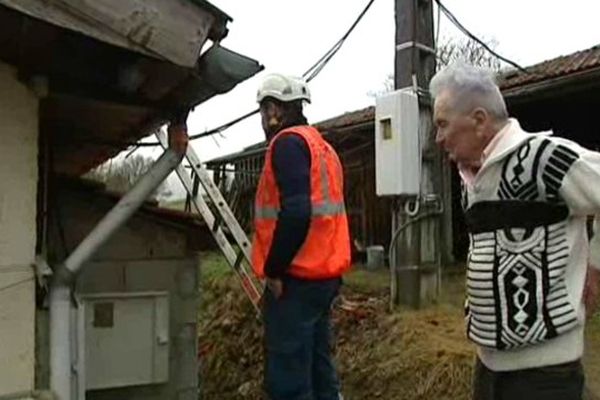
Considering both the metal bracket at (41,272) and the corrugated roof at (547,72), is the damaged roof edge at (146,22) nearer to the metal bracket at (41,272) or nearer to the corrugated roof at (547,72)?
the metal bracket at (41,272)

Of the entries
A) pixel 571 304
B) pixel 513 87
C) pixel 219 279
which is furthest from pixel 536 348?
pixel 219 279

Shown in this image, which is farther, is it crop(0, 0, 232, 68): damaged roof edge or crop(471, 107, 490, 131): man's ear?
crop(0, 0, 232, 68): damaged roof edge

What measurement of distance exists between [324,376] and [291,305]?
1.64ft

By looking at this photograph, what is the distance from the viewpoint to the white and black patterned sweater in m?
2.05

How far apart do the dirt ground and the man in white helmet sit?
199cm

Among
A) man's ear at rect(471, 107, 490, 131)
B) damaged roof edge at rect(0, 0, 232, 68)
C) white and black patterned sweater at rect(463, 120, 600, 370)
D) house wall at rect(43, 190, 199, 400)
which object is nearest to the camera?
white and black patterned sweater at rect(463, 120, 600, 370)

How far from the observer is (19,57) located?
2941mm

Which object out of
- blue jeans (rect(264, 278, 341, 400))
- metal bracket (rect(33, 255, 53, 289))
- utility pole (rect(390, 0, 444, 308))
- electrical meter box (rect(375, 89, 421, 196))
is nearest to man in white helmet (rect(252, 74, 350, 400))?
blue jeans (rect(264, 278, 341, 400))

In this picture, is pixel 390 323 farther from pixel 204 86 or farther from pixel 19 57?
pixel 19 57

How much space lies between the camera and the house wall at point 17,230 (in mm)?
2934

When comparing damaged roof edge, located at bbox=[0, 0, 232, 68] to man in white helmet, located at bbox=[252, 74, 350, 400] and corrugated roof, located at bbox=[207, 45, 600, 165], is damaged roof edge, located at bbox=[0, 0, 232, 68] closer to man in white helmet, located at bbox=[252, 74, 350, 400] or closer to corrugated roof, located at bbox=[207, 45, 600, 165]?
man in white helmet, located at bbox=[252, 74, 350, 400]

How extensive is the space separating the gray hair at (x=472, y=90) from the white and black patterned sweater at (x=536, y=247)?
0.10m

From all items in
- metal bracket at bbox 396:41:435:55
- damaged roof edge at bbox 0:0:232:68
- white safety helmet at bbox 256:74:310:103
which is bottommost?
white safety helmet at bbox 256:74:310:103

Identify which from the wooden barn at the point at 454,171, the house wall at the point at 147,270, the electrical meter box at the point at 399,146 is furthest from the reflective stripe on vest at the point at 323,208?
the wooden barn at the point at 454,171
